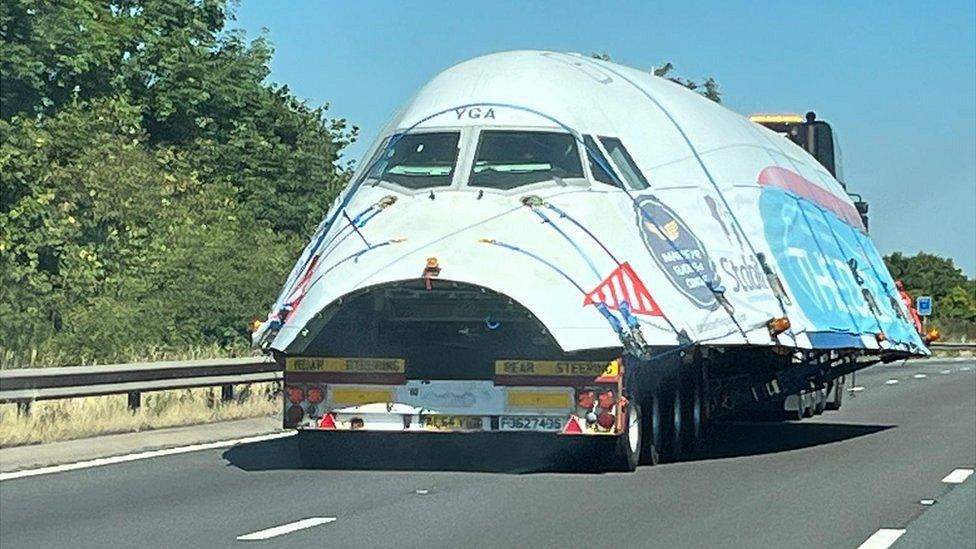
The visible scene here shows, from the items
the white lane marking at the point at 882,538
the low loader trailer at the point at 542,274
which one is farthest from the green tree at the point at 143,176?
the white lane marking at the point at 882,538

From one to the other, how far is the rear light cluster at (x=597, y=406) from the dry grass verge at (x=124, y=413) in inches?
216

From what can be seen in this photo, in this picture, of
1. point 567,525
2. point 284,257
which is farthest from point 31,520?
point 284,257

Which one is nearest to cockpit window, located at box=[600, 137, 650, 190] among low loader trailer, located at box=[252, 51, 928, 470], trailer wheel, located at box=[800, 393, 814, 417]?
low loader trailer, located at box=[252, 51, 928, 470]

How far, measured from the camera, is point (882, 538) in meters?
12.0

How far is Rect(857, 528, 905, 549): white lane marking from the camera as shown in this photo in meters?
11.6

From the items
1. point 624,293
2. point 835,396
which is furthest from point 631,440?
point 835,396

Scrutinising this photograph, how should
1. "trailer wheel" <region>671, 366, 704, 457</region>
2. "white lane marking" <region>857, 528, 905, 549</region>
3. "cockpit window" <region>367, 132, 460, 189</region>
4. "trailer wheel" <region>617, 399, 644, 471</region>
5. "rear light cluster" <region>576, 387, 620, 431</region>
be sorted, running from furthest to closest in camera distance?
"trailer wheel" <region>671, 366, 704, 457</region> < "cockpit window" <region>367, 132, 460, 189</region> < "trailer wheel" <region>617, 399, 644, 471</region> < "rear light cluster" <region>576, 387, 620, 431</region> < "white lane marking" <region>857, 528, 905, 549</region>

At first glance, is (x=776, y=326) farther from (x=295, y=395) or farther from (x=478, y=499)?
(x=295, y=395)

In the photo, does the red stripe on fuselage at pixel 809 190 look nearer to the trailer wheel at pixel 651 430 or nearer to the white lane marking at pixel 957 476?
the trailer wheel at pixel 651 430

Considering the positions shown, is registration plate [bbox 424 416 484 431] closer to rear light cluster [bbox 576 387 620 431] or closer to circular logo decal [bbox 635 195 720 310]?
rear light cluster [bbox 576 387 620 431]

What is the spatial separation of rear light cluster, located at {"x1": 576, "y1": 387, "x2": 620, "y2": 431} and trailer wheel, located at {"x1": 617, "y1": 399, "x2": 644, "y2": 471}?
1.59 ft

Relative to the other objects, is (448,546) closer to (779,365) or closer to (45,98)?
(779,365)

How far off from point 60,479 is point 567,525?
455 centimetres

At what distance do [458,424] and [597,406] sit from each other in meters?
1.14
